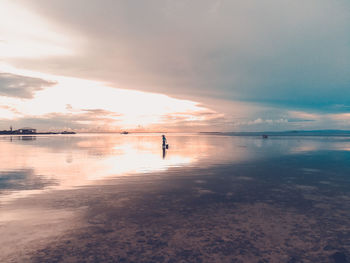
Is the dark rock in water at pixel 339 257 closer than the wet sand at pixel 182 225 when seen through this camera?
Yes

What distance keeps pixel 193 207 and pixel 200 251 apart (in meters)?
3.64

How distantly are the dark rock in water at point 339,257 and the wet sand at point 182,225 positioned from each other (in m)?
0.03

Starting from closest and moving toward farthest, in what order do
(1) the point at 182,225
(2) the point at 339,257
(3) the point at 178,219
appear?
1. (2) the point at 339,257
2. (1) the point at 182,225
3. (3) the point at 178,219

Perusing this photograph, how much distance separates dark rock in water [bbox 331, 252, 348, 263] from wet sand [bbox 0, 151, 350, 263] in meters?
0.03

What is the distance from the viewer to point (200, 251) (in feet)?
20.8

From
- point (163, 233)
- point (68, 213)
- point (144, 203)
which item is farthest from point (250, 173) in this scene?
point (68, 213)

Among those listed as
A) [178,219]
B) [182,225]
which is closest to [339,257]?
[182,225]

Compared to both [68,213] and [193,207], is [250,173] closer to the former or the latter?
[193,207]

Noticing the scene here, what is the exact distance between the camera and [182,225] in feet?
26.3

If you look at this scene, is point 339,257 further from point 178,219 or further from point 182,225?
point 178,219

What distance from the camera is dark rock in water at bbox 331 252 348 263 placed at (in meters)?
5.95

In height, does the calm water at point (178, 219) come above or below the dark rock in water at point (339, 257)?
above

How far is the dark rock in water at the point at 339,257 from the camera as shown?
5.95m

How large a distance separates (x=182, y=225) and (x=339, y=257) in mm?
4575
